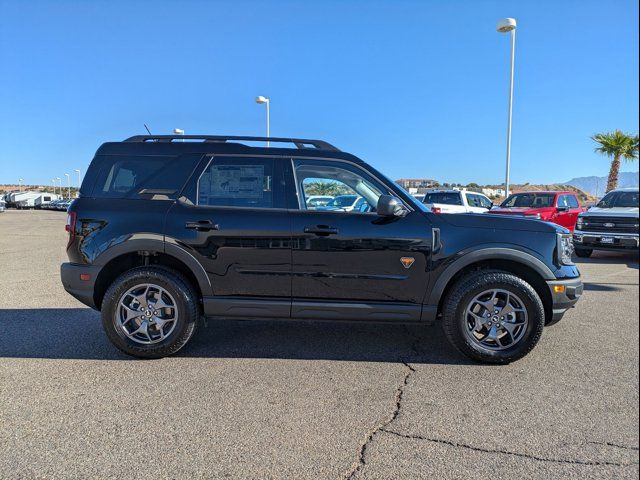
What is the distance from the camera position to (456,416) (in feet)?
9.96

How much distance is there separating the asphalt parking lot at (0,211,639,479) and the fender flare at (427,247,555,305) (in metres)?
0.64

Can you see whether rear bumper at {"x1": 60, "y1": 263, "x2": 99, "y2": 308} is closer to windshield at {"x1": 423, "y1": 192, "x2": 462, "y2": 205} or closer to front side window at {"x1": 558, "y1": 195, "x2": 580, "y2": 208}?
windshield at {"x1": 423, "y1": 192, "x2": 462, "y2": 205}

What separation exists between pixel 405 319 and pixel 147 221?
2.47 metres

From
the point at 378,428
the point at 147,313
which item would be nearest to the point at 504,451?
the point at 378,428

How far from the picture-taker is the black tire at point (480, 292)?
12.7ft

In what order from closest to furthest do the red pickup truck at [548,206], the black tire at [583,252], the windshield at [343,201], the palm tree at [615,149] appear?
the windshield at [343,201] < the black tire at [583,252] < the red pickup truck at [548,206] < the palm tree at [615,149]

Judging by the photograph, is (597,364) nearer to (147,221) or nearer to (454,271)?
(454,271)

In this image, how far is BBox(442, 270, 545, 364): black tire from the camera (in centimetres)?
386

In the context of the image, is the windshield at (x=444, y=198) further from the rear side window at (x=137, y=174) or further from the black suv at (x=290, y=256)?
the rear side window at (x=137, y=174)

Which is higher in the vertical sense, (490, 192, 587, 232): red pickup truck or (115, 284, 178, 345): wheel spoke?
(490, 192, 587, 232): red pickup truck

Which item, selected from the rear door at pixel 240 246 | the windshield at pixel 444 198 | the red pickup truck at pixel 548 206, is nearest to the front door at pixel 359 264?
the rear door at pixel 240 246

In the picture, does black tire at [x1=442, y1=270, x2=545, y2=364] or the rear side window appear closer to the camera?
black tire at [x1=442, y1=270, x2=545, y2=364]

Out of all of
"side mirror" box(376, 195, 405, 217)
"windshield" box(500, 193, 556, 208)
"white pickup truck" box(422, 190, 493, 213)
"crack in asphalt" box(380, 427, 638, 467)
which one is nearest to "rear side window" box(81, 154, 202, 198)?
"side mirror" box(376, 195, 405, 217)

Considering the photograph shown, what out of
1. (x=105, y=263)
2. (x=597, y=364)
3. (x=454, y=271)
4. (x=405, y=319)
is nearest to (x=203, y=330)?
(x=105, y=263)
